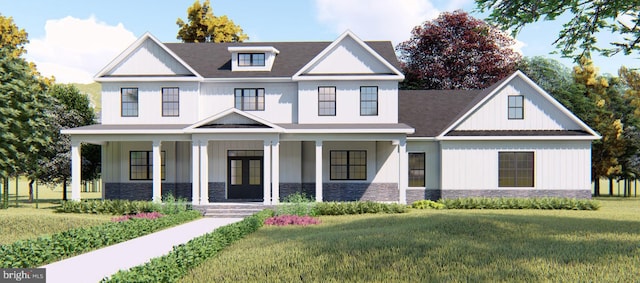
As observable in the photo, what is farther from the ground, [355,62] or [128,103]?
[355,62]

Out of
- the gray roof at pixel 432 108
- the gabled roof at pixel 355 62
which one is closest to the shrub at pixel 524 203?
the gray roof at pixel 432 108

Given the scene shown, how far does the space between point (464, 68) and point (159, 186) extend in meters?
28.8

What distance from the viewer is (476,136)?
27.1 metres

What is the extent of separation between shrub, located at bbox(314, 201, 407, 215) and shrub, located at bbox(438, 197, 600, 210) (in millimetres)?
3551

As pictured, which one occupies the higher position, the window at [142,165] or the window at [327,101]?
the window at [327,101]

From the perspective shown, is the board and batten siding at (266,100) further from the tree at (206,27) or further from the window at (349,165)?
the tree at (206,27)

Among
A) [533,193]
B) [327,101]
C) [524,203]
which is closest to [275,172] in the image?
[327,101]

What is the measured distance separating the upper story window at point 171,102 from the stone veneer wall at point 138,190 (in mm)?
3570

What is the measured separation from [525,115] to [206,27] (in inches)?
1120

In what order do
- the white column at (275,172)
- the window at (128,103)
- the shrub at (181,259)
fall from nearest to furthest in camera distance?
the shrub at (181,259) < the white column at (275,172) < the window at (128,103)

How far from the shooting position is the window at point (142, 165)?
2864cm

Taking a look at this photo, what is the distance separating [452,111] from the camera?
3062 cm

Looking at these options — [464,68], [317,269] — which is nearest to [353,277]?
[317,269]

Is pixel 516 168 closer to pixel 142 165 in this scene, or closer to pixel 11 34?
pixel 142 165
